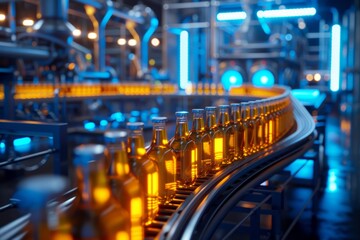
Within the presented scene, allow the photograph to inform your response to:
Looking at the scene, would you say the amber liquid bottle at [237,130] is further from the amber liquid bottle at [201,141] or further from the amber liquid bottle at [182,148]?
the amber liquid bottle at [182,148]

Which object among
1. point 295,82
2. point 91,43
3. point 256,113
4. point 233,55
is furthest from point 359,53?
point 256,113

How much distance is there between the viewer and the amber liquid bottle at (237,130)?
135cm

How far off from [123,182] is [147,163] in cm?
18

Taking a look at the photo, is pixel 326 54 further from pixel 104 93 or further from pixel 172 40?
pixel 104 93

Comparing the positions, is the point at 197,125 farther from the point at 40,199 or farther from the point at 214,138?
the point at 40,199

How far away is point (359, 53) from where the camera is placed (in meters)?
14.1

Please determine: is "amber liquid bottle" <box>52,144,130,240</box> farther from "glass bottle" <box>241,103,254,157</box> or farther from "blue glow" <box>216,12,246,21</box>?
"blue glow" <box>216,12,246,21</box>

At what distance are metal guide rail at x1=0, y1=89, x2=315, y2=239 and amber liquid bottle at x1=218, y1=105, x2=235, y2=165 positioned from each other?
0.12ft

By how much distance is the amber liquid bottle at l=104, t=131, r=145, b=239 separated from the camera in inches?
25.6

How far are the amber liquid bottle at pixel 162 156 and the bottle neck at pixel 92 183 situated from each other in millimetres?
374

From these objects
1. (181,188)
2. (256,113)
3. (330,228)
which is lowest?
(330,228)

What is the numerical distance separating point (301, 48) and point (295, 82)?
1.74 meters

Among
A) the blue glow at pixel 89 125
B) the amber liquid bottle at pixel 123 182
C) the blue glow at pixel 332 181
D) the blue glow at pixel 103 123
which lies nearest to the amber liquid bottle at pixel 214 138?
the amber liquid bottle at pixel 123 182

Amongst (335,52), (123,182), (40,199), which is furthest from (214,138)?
(335,52)
